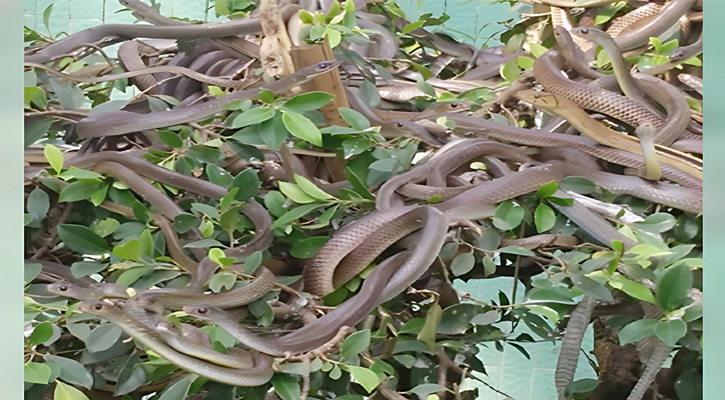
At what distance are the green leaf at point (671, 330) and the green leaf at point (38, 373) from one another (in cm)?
35

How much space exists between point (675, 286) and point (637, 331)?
0.04 m

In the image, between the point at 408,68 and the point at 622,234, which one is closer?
the point at 622,234

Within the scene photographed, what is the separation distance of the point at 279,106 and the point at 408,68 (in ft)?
0.91

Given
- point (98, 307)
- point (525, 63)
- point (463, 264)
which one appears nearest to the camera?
point (98, 307)

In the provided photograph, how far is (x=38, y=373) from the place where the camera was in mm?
375

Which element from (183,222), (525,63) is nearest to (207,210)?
(183,222)

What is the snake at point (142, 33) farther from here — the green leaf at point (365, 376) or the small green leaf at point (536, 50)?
the green leaf at point (365, 376)

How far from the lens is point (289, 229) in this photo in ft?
1.57

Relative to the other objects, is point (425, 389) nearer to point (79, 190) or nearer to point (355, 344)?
point (355, 344)

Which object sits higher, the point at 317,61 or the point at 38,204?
the point at 317,61

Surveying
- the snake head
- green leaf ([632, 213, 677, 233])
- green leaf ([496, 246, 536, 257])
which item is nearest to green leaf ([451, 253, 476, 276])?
green leaf ([496, 246, 536, 257])

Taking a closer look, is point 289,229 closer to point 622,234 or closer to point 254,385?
point 254,385

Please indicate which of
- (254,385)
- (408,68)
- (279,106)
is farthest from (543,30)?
(254,385)

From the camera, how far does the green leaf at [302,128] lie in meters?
0.46
